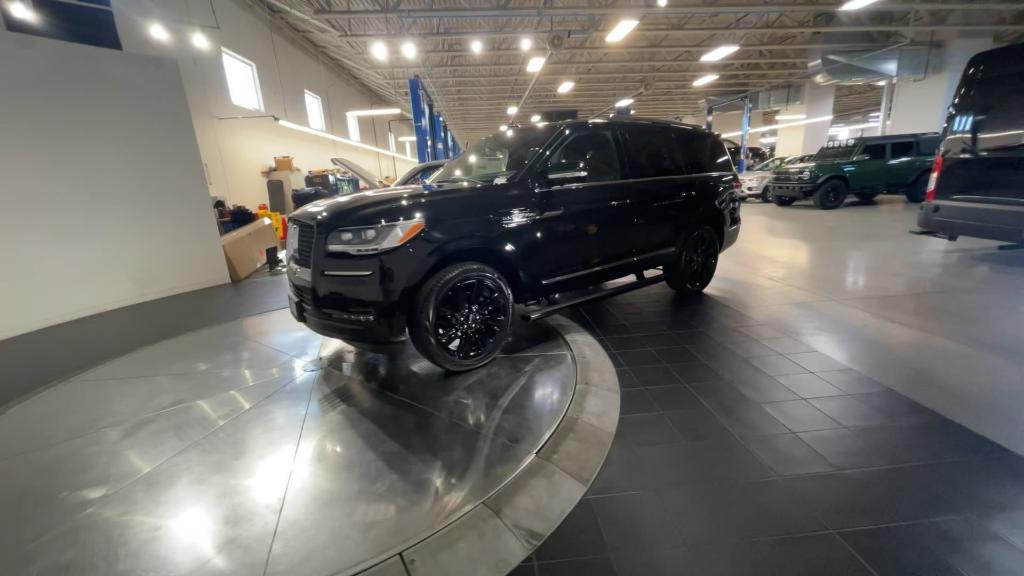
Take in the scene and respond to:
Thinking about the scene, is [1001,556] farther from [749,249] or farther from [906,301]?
[749,249]

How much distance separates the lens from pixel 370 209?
2346 millimetres

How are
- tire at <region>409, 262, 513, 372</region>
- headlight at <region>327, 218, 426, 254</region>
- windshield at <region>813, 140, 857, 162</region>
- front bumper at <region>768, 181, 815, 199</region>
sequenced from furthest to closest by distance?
front bumper at <region>768, 181, 815, 199</region>
windshield at <region>813, 140, 857, 162</region>
tire at <region>409, 262, 513, 372</region>
headlight at <region>327, 218, 426, 254</region>

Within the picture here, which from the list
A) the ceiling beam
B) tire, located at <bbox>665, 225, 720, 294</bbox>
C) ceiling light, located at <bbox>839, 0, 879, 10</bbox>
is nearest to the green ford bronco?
the ceiling beam

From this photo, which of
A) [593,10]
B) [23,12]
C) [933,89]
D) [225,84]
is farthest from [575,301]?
[933,89]

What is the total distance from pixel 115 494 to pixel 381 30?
10.8 metres

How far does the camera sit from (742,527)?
60.2 inches

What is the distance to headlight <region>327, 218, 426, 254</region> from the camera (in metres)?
2.30

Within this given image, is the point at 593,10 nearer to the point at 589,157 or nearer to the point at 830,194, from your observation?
the point at 589,157

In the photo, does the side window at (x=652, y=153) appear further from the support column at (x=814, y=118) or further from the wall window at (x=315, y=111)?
the support column at (x=814, y=118)

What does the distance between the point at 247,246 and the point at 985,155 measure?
9.21m

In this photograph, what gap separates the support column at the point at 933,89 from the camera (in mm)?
11133

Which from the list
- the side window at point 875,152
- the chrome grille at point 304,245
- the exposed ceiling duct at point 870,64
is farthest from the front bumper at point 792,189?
the chrome grille at point 304,245

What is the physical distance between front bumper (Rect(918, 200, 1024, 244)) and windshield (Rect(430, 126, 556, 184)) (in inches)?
181

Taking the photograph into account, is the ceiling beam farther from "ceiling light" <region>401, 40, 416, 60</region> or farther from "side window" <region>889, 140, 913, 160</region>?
"side window" <region>889, 140, 913, 160</region>
